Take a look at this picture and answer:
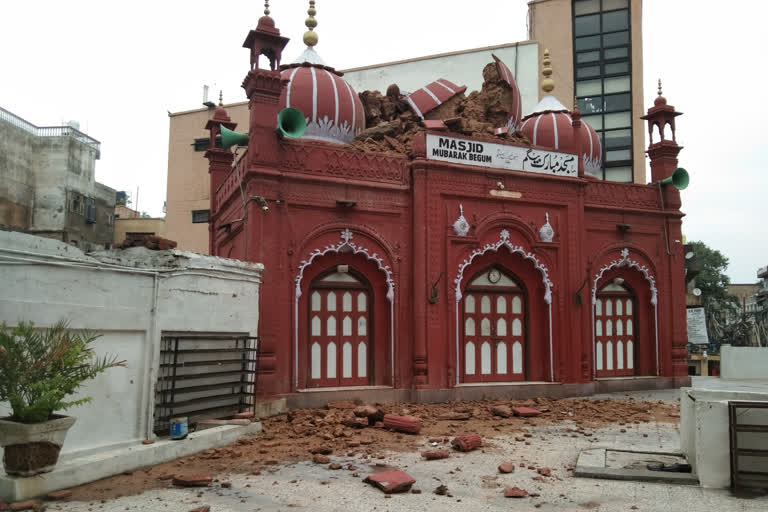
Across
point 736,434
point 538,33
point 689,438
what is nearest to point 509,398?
point 689,438

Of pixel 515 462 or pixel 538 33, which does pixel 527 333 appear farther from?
pixel 538 33

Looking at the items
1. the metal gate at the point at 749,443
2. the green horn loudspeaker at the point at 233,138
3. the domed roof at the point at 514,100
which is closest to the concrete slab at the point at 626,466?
the metal gate at the point at 749,443

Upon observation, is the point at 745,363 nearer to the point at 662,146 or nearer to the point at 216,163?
the point at 662,146

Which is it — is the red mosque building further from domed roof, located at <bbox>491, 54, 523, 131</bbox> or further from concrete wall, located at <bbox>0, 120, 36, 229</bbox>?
concrete wall, located at <bbox>0, 120, 36, 229</bbox>

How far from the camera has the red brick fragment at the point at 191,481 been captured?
19.7 ft

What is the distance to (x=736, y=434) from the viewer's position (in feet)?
19.7

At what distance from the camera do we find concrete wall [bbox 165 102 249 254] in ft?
92.9

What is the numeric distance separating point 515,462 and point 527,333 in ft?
19.6

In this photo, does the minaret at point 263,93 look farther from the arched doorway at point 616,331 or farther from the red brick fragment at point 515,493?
the arched doorway at point 616,331

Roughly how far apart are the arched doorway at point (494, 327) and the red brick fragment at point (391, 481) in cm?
623

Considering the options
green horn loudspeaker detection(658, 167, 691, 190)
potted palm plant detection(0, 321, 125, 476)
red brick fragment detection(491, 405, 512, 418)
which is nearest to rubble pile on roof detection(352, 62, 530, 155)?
green horn loudspeaker detection(658, 167, 691, 190)

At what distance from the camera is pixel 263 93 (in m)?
10.9

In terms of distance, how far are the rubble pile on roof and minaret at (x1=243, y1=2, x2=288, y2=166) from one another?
206cm

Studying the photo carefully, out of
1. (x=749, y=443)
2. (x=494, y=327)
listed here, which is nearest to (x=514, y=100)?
(x=494, y=327)
